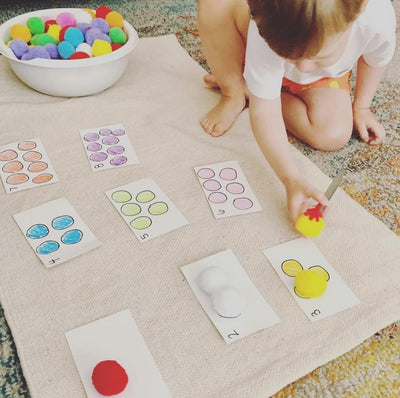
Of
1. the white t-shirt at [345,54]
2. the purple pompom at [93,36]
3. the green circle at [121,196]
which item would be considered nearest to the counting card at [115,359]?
the green circle at [121,196]

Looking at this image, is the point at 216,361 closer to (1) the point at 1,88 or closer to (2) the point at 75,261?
(2) the point at 75,261

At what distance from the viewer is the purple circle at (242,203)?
84 centimetres

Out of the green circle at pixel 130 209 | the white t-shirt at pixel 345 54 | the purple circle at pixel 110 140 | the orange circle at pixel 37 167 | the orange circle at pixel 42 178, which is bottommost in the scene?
the orange circle at pixel 37 167

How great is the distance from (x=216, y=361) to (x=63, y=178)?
0.45 m

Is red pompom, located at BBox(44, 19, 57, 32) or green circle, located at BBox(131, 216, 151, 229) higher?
red pompom, located at BBox(44, 19, 57, 32)

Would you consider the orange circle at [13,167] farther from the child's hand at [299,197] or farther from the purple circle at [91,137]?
the child's hand at [299,197]

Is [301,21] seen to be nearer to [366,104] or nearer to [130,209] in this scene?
[130,209]

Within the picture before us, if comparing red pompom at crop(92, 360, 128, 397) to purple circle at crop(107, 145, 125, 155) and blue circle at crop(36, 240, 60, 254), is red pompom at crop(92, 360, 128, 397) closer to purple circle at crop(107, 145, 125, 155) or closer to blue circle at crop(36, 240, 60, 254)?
blue circle at crop(36, 240, 60, 254)

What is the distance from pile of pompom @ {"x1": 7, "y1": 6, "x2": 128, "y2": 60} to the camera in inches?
39.6

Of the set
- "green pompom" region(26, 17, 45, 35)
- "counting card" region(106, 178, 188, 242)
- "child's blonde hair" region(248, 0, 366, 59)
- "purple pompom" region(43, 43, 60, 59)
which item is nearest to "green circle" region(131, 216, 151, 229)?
"counting card" region(106, 178, 188, 242)

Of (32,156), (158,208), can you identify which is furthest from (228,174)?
(32,156)

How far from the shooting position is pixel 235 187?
2.89ft

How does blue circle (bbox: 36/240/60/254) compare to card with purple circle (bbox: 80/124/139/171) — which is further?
card with purple circle (bbox: 80/124/139/171)

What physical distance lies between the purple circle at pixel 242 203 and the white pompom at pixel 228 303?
202mm
